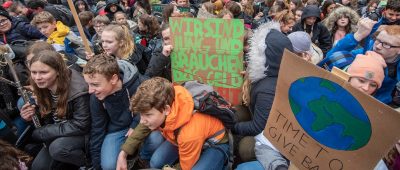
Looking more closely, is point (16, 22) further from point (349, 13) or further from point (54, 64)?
point (349, 13)

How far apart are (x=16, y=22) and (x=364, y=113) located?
5.30 meters

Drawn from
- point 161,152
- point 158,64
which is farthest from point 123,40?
point 161,152

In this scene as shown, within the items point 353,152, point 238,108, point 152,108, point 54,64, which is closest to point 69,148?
point 54,64

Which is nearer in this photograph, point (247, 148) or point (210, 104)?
point (210, 104)

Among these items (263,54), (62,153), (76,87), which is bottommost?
(62,153)

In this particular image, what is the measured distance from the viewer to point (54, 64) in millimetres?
2939

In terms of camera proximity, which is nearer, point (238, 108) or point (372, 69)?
point (372, 69)

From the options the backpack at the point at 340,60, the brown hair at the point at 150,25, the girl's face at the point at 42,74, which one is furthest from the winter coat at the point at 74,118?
the backpack at the point at 340,60

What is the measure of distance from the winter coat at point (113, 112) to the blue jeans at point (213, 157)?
0.85 m

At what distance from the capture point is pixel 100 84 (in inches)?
110

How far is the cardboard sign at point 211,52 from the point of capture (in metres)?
3.32

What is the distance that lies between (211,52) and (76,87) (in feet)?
4.64

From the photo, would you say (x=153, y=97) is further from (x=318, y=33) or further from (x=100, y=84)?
(x=318, y=33)

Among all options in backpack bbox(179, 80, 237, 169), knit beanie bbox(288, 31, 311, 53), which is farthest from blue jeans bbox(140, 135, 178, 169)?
knit beanie bbox(288, 31, 311, 53)
